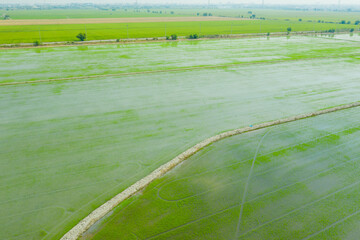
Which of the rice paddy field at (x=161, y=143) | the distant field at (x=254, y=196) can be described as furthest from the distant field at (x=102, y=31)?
the distant field at (x=254, y=196)

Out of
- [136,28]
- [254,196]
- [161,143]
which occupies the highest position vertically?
[136,28]

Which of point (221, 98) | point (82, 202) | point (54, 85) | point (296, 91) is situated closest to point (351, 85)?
point (296, 91)

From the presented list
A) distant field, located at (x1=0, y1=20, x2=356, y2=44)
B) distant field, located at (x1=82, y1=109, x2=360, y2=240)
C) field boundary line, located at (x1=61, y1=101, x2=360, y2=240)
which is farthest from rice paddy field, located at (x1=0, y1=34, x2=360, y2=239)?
distant field, located at (x1=0, y1=20, x2=356, y2=44)

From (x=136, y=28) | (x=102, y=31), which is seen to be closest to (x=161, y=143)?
(x=102, y=31)

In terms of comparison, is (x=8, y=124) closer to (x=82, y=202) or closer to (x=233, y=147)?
(x=82, y=202)

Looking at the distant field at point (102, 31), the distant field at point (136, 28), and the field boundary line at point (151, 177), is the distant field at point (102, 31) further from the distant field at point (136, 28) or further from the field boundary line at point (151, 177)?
the field boundary line at point (151, 177)

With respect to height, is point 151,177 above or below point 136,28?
below

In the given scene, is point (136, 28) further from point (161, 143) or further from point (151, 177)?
point (151, 177)
